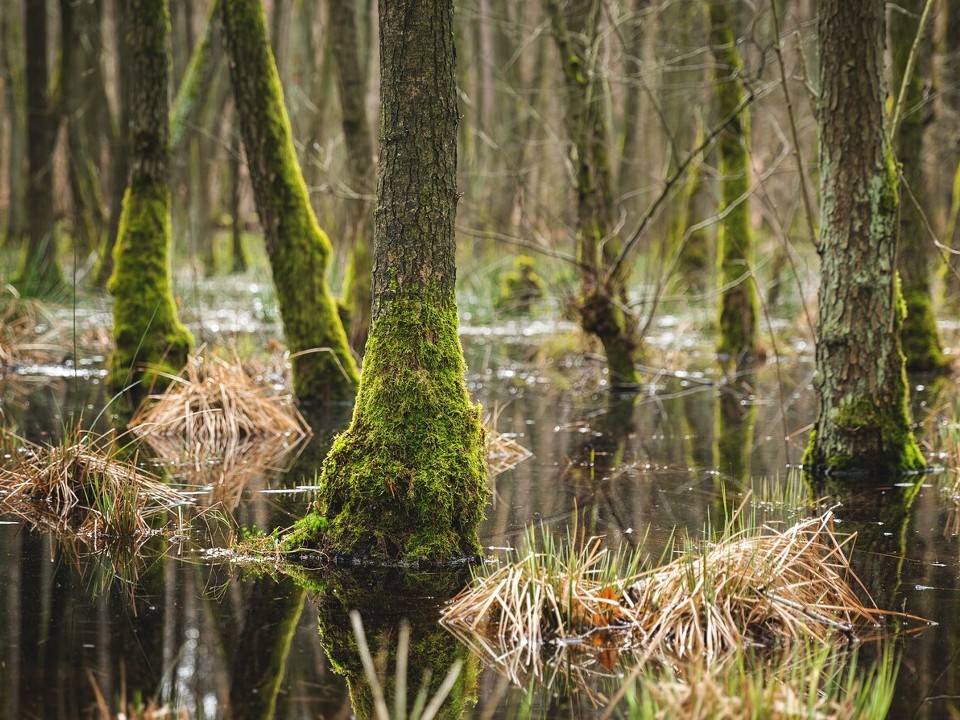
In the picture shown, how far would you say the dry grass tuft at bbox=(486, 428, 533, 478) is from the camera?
832 centimetres

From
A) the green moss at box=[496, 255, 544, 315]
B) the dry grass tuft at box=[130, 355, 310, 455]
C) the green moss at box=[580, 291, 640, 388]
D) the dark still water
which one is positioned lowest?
the dark still water

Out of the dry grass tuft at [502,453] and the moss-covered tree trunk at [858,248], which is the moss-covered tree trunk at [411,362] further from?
the moss-covered tree trunk at [858,248]

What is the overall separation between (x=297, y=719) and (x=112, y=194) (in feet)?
44.7

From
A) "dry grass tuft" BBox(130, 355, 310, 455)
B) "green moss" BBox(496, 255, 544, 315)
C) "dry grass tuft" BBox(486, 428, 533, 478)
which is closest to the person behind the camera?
"dry grass tuft" BBox(486, 428, 533, 478)

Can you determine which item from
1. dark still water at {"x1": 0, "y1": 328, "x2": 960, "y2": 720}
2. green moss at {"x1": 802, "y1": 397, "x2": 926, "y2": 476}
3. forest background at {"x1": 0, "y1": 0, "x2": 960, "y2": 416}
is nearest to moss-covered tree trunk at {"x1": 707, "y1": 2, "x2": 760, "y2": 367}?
forest background at {"x1": 0, "y1": 0, "x2": 960, "y2": 416}

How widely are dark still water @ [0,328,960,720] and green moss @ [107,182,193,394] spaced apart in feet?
3.95

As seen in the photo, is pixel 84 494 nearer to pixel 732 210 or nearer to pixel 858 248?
pixel 858 248

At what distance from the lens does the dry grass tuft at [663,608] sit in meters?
4.50

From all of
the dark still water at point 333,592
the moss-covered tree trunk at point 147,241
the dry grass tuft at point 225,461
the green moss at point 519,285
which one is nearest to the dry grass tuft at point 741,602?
the dark still water at point 333,592

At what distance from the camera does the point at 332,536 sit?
560 centimetres

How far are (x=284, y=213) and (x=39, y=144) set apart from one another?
7.88 meters

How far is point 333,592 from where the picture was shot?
16.8 feet

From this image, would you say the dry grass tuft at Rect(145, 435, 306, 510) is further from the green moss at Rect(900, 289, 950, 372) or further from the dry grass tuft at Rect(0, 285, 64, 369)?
the green moss at Rect(900, 289, 950, 372)

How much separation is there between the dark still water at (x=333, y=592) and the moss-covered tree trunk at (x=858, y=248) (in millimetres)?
556
